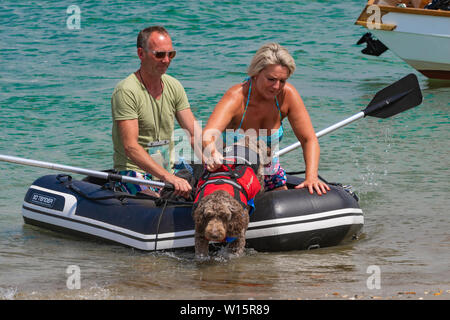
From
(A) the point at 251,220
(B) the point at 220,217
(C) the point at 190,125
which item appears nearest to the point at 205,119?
(C) the point at 190,125

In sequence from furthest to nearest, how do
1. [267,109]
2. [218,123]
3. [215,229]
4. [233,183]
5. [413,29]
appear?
[413,29] → [267,109] → [218,123] → [233,183] → [215,229]

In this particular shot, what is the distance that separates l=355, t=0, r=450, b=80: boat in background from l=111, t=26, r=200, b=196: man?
8.26 m

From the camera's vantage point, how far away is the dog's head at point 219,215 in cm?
453

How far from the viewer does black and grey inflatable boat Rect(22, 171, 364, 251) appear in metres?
5.20

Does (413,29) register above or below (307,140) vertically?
below

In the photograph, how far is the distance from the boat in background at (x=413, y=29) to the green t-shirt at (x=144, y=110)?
26.9 ft

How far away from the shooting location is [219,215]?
454 centimetres

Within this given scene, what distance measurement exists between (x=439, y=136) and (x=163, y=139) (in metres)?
5.75

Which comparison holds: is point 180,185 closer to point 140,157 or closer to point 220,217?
point 140,157

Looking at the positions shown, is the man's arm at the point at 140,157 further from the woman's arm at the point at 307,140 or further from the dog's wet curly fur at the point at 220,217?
the woman's arm at the point at 307,140

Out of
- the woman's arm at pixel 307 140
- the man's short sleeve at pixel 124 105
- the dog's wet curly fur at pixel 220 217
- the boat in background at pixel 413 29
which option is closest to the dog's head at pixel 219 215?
the dog's wet curly fur at pixel 220 217

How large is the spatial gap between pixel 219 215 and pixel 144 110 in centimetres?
140

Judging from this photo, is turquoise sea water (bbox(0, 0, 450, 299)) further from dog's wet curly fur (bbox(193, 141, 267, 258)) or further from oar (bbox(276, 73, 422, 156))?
oar (bbox(276, 73, 422, 156))
